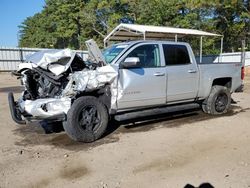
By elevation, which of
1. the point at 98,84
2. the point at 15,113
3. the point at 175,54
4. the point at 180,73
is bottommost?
the point at 15,113

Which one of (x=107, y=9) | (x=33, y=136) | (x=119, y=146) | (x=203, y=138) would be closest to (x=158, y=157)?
(x=119, y=146)

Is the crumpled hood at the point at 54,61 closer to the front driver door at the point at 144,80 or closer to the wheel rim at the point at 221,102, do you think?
the front driver door at the point at 144,80

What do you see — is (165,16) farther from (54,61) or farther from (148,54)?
(54,61)

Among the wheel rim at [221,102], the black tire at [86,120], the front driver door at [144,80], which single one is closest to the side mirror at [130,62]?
the front driver door at [144,80]

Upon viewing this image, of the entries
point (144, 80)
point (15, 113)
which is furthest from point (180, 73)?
point (15, 113)

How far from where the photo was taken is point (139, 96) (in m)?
6.05

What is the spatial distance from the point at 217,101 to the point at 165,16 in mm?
24039

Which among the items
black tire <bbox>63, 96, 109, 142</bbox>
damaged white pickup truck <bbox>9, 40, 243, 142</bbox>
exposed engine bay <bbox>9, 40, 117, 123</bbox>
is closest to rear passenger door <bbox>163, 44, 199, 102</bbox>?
damaged white pickup truck <bbox>9, 40, 243, 142</bbox>

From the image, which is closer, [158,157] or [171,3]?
[158,157]

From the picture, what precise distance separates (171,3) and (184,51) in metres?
24.6

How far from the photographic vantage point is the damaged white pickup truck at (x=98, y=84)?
5.36 metres

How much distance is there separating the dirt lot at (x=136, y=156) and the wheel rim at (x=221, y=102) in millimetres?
800

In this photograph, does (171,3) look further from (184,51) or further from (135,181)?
(135,181)

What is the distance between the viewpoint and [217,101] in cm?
764
